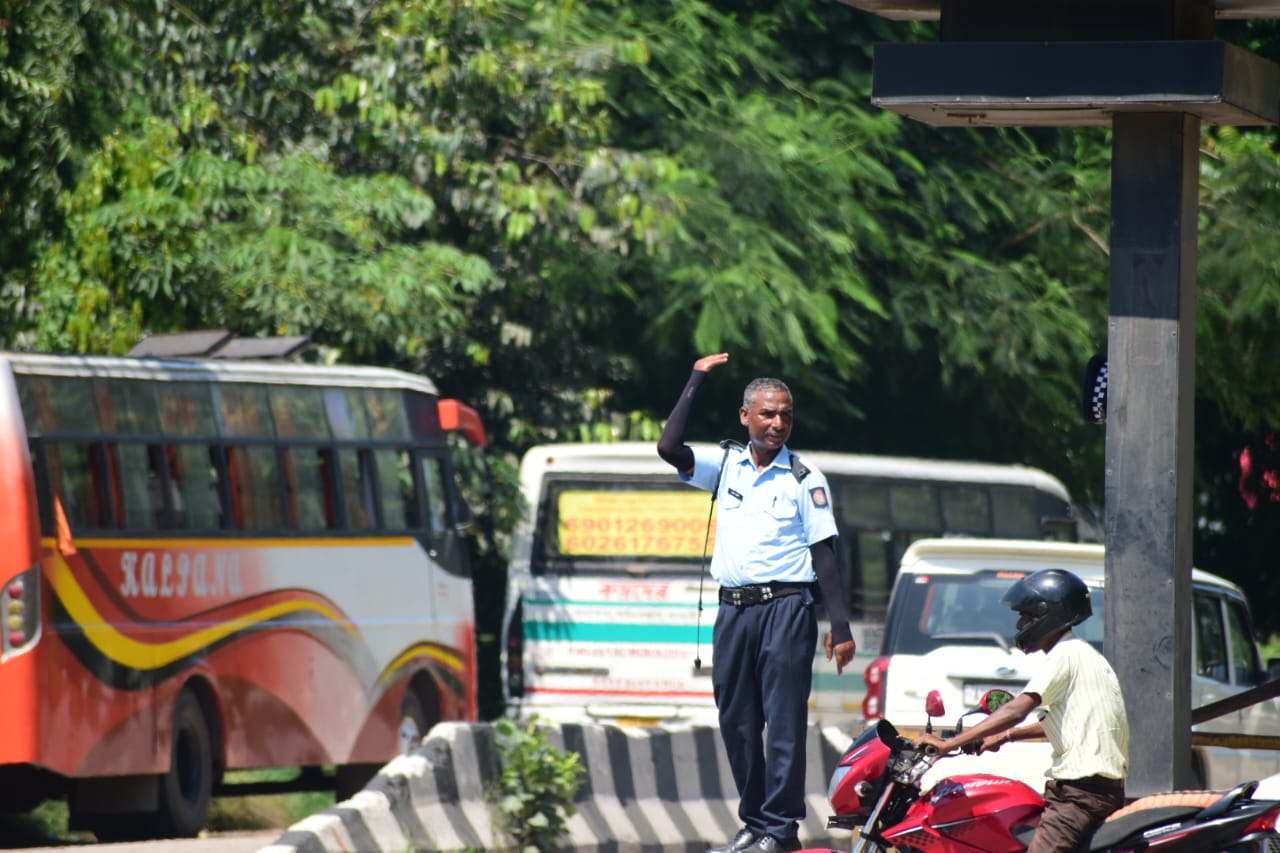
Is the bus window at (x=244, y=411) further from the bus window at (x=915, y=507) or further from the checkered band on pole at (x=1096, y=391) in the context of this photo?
the checkered band on pole at (x=1096, y=391)

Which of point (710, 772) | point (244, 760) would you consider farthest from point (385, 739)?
point (710, 772)

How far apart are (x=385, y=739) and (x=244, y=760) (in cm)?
231

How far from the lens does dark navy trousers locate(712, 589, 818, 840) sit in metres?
8.54

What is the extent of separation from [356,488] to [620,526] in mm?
3154

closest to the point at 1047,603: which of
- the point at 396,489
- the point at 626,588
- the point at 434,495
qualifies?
the point at 396,489

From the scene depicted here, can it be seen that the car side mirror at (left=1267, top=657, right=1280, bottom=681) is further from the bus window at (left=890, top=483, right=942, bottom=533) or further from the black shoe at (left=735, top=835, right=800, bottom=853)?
the bus window at (left=890, top=483, right=942, bottom=533)

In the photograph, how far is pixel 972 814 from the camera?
24.1ft

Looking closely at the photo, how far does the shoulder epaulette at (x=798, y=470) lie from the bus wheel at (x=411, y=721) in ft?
36.1

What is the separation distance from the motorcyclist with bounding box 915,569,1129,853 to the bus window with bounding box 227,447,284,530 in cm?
1049

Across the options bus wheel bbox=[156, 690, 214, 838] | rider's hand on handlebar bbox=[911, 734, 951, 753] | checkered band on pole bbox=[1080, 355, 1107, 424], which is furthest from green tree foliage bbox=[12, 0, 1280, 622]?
rider's hand on handlebar bbox=[911, 734, 951, 753]

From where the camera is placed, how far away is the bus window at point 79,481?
49.9 feet

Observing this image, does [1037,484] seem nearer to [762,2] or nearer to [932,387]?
[932,387]

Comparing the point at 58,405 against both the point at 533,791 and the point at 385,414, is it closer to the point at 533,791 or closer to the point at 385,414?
the point at 385,414

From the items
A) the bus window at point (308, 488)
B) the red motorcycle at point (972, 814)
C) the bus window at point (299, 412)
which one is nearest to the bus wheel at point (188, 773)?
the bus window at point (308, 488)
